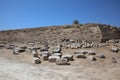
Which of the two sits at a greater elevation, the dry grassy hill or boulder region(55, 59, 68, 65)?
the dry grassy hill

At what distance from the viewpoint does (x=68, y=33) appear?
20.7 metres

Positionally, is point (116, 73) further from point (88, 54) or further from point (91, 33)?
point (91, 33)

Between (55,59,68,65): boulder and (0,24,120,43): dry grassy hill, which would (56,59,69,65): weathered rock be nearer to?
(55,59,68,65): boulder

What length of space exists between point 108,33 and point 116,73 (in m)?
13.0

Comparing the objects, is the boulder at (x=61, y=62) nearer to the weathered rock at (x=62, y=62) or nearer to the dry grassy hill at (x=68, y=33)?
the weathered rock at (x=62, y=62)

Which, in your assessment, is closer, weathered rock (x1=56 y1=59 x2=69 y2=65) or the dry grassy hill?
weathered rock (x1=56 y1=59 x2=69 y2=65)

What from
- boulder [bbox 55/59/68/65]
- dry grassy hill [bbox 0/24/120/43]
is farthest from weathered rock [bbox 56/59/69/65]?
dry grassy hill [bbox 0/24/120/43]

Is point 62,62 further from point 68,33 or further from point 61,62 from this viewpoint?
point 68,33

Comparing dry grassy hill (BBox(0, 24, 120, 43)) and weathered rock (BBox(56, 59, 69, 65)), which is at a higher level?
dry grassy hill (BBox(0, 24, 120, 43))

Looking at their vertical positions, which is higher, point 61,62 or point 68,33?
point 68,33

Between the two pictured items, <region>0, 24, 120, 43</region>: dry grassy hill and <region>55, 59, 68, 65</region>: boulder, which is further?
<region>0, 24, 120, 43</region>: dry grassy hill

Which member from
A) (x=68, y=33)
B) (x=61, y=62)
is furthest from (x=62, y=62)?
(x=68, y=33)

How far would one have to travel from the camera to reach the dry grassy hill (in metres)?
19.4

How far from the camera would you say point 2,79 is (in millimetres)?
7125
